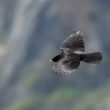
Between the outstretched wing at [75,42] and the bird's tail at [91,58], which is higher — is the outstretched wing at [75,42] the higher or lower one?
the higher one

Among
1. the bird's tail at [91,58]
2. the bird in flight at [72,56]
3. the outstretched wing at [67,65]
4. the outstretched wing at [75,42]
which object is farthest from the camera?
the outstretched wing at [75,42]

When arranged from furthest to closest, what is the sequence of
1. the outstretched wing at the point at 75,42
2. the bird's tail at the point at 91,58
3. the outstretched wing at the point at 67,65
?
the outstretched wing at the point at 75,42, the bird's tail at the point at 91,58, the outstretched wing at the point at 67,65

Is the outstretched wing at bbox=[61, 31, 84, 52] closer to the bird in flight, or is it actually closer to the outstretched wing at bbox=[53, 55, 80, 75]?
the bird in flight

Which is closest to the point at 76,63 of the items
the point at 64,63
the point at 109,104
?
the point at 64,63

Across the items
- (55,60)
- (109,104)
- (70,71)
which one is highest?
(109,104)

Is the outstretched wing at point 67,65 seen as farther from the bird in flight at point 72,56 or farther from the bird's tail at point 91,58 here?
the bird's tail at point 91,58

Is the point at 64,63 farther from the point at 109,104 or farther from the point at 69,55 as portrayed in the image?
the point at 109,104

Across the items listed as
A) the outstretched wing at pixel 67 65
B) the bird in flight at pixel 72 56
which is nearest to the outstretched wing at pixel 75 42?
the bird in flight at pixel 72 56
